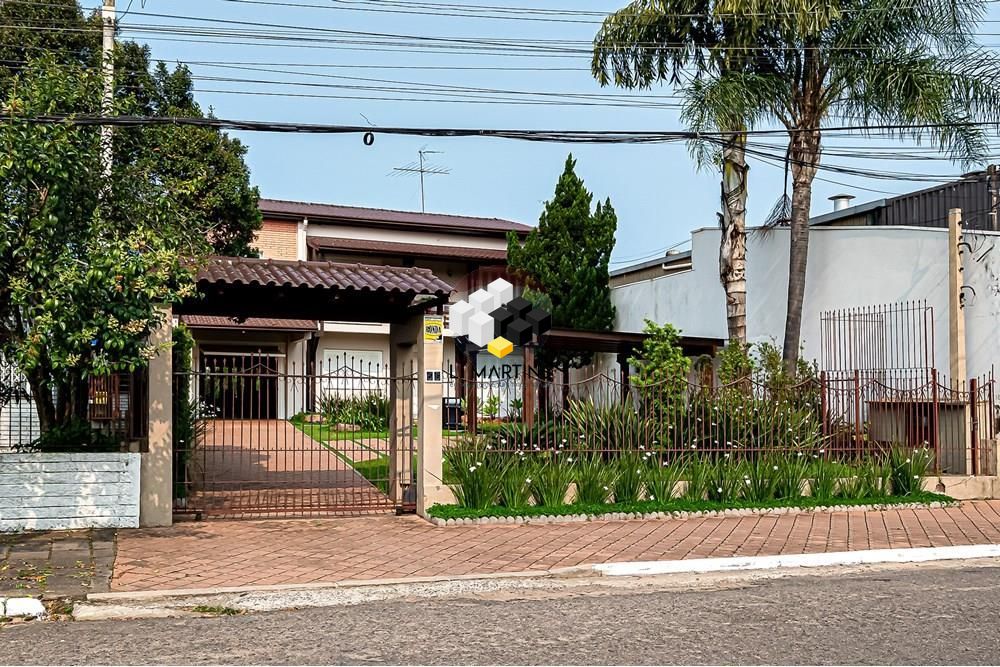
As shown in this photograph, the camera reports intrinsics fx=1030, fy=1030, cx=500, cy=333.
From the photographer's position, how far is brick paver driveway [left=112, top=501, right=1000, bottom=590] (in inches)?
368

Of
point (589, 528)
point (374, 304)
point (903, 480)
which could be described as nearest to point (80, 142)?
point (374, 304)

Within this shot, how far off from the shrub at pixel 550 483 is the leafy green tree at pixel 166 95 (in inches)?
248

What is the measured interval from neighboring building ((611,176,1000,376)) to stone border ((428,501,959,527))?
4.95 m

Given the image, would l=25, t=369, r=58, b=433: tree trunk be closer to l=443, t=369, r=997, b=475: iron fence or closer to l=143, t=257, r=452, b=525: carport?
l=143, t=257, r=452, b=525: carport

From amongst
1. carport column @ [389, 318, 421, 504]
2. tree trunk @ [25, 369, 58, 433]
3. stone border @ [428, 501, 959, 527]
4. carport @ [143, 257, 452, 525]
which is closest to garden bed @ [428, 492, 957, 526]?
stone border @ [428, 501, 959, 527]

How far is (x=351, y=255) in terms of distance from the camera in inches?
1441

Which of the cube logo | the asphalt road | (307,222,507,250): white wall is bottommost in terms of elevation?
the asphalt road

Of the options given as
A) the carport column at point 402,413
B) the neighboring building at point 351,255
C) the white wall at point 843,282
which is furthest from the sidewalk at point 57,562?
the neighboring building at point 351,255

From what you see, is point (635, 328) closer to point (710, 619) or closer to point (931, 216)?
point (931, 216)

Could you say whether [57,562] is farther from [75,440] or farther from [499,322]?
[499,322]

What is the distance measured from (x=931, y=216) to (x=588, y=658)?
17692 millimetres

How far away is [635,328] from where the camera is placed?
86.9 feet

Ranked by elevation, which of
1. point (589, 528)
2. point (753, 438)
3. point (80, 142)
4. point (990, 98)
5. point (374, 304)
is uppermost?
point (990, 98)

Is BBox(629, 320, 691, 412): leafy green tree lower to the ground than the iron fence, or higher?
higher
